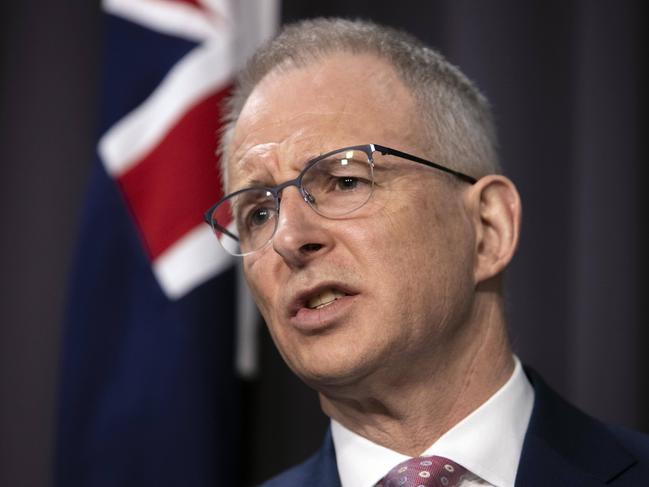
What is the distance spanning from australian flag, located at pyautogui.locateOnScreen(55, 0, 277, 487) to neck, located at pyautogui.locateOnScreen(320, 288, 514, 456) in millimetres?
797

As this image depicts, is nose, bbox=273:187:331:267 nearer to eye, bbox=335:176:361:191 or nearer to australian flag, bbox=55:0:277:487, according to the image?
eye, bbox=335:176:361:191

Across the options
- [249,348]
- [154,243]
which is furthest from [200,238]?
[249,348]

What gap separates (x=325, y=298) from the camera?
1.44m

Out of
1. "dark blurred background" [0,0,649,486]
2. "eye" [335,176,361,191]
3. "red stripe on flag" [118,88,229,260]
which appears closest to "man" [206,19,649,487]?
"eye" [335,176,361,191]

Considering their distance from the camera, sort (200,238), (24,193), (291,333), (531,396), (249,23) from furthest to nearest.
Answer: (24,193)
(249,23)
(200,238)
(531,396)
(291,333)

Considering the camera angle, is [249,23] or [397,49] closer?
[397,49]

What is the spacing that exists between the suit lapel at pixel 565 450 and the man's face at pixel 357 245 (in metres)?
0.21

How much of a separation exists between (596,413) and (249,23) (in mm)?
1406

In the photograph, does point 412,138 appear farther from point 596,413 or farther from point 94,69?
point 94,69

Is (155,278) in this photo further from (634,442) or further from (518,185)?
(634,442)

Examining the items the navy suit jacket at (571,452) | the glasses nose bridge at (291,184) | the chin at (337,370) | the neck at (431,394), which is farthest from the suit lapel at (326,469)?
the glasses nose bridge at (291,184)

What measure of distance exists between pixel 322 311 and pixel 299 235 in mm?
126

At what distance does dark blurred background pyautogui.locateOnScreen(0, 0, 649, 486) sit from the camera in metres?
2.34

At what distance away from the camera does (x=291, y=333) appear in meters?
1.48
